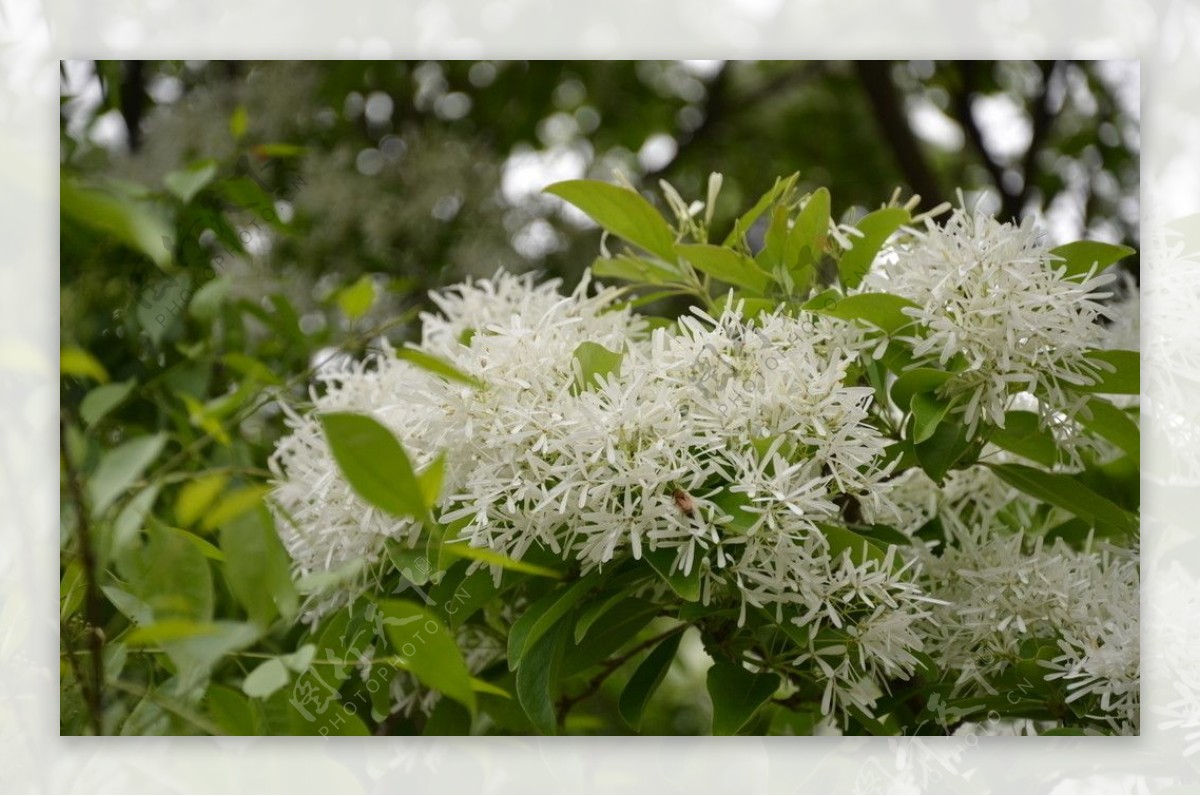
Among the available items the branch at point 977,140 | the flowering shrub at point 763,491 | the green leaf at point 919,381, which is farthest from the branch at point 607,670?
the branch at point 977,140

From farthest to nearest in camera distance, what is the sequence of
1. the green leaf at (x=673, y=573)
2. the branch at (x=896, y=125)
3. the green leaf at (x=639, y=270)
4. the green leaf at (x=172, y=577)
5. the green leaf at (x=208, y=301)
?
the branch at (x=896, y=125)
the green leaf at (x=208, y=301)
the green leaf at (x=639, y=270)
the green leaf at (x=673, y=573)
the green leaf at (x=172, y=577)

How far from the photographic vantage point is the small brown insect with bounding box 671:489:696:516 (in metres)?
0.67

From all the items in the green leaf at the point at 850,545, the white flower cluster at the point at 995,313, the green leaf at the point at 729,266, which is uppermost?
the green leaf at the point at 729,266

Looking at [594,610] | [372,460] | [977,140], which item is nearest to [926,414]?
[594,610]

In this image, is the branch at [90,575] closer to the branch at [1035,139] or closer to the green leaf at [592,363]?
the green leaf at [592,363]

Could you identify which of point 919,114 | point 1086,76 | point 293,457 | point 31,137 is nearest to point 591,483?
point 293,457

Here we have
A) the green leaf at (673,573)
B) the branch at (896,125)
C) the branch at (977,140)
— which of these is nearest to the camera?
the green leaf at (673,573)

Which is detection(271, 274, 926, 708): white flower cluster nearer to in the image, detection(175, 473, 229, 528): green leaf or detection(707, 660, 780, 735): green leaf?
detection(707, 660, 780, 735): green leaf

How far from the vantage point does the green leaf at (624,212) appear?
847mm

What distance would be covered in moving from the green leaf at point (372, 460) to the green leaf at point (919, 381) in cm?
38

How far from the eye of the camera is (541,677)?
2.48 ft

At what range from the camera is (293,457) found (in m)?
0.82

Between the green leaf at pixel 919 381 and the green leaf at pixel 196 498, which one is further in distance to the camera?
the green leaf at pixel 919 381

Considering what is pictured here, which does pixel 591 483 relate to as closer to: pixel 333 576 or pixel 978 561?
pixel 333 576
